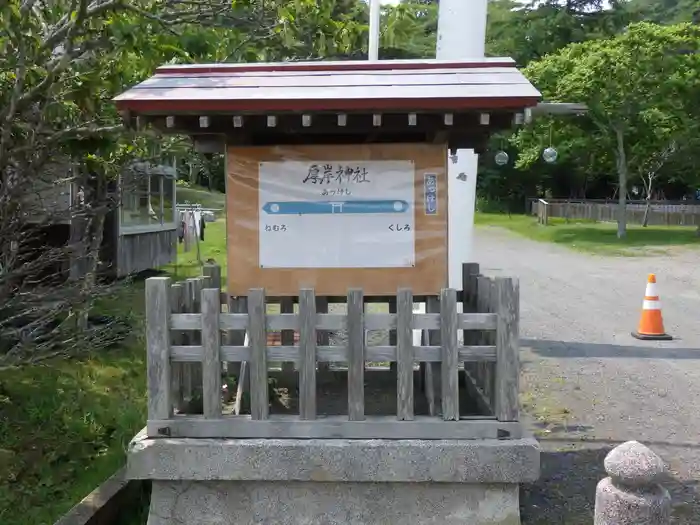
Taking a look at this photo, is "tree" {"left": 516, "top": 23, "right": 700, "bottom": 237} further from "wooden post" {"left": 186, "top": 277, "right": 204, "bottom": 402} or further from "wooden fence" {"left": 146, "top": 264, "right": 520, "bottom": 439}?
"wooden fence" {"left": 146, "top": 264, "right": 520, "bottom": 439}

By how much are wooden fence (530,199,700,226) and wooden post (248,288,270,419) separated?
34154mm

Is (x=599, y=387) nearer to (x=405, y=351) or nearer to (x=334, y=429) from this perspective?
(x=405, y=351)

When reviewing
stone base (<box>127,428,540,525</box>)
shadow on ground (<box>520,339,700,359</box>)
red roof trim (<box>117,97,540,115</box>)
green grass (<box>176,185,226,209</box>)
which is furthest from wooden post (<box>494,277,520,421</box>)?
green grass (<box>176,185,226,209</box>)

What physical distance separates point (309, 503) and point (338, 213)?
179 centimetres

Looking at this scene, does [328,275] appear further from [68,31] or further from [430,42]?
[430,42]

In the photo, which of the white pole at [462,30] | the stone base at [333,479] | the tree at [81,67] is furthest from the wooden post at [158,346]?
the white pole at [462,30]

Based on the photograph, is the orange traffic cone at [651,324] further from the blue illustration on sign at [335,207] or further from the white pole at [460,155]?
the blue illustration on sign at [335,207]

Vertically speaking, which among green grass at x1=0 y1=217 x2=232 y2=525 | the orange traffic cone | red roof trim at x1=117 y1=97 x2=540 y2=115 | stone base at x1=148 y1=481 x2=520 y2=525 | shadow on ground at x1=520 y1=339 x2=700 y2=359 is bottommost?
green grass at x1=0 y1=217 x2=232 y2=525

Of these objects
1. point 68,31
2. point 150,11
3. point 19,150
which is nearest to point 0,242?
point 19,150

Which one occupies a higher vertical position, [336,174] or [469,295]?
[336,174]

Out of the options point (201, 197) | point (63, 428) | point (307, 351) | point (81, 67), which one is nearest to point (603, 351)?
point (307, 351)

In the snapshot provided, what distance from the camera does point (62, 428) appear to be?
276 inches

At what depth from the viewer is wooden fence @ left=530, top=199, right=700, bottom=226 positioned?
37.1 metres

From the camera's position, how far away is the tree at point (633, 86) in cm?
2652
